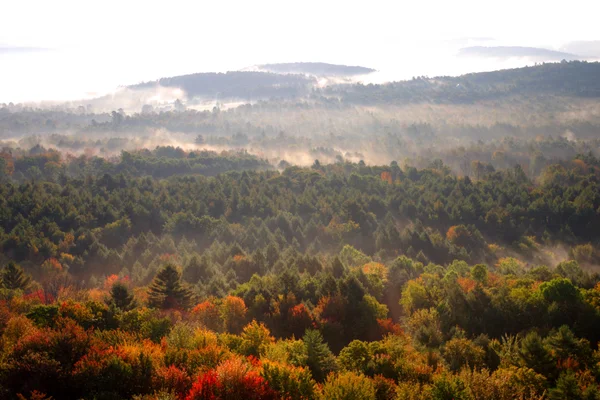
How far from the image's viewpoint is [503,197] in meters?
184

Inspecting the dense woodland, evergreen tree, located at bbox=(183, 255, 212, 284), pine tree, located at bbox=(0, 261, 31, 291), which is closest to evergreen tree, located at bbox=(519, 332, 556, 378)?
the dense woodland

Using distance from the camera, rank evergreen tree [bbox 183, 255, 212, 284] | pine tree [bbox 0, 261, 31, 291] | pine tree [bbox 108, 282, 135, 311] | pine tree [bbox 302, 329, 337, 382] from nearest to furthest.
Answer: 1. pine tree [bbox 302, 329, 337, 382]
2. pine tree [bbox 108, 282, 135, 311]
3. pine tree [bbox 0, 261, 31, 291]
4. evergreen tree [bbox 183, 255, 212, 284]

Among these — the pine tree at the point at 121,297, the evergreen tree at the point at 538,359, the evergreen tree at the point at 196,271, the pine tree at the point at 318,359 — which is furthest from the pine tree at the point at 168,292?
the evergreen tree at the point at 538,359

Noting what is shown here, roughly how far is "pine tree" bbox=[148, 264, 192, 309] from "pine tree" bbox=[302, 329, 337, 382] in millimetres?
31913

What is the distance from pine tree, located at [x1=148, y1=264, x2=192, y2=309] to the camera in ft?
224

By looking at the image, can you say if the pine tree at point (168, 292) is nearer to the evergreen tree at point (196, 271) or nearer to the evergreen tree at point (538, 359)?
the evergreen tree at point (196, 271)

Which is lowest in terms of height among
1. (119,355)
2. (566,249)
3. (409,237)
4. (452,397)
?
(566,249)

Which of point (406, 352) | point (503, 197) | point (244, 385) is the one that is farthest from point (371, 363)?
point (503, 197)

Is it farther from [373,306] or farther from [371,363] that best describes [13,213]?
[371,363]

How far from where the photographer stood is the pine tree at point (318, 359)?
42.2 m

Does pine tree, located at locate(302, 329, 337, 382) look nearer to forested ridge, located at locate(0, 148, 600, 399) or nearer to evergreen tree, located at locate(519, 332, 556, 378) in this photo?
forested ridge, located at locate(0, 148, 600, 399)

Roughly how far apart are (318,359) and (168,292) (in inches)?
1380

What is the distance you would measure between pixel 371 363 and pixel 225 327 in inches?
1110

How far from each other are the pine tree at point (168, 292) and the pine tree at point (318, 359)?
3191cm
